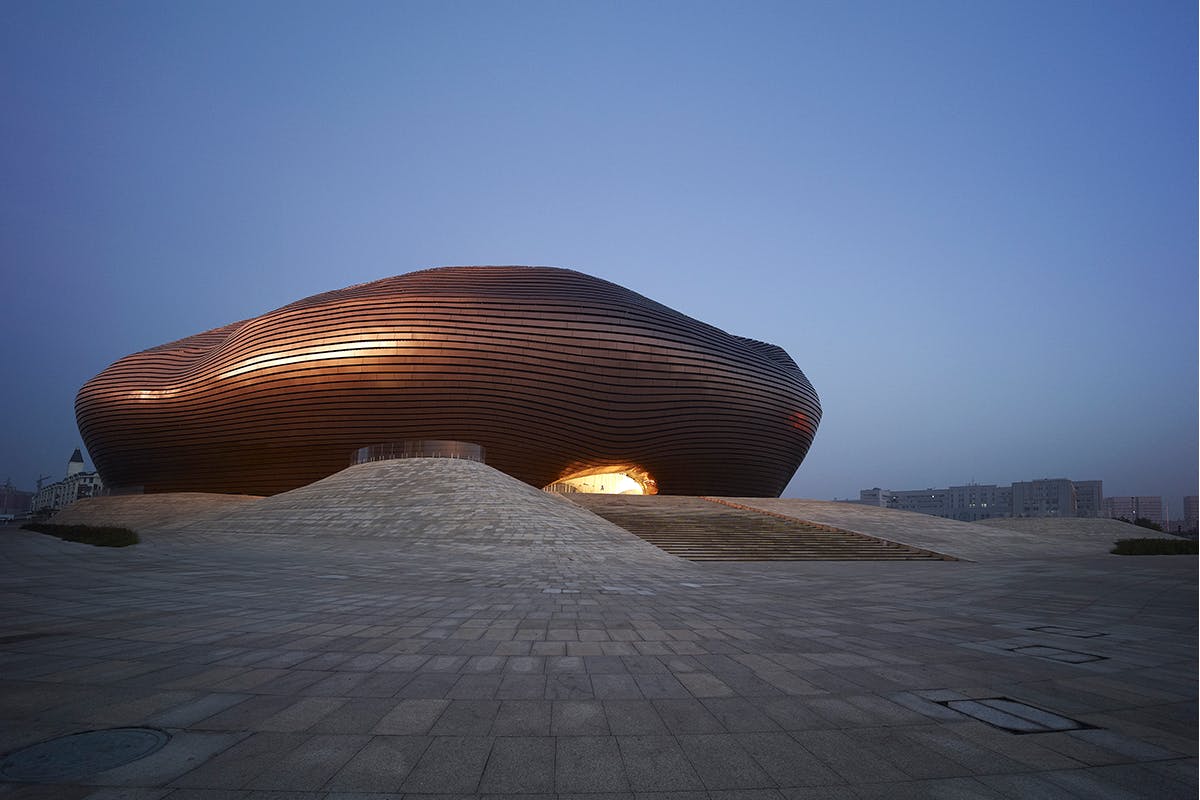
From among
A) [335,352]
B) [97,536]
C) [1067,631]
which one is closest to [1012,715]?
[1067,631]

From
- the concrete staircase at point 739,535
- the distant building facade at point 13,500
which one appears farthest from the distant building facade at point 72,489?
the concrete staircase at point 739,535

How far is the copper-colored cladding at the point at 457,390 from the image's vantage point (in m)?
34.8

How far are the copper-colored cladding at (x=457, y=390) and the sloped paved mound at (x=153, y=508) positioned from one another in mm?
2094

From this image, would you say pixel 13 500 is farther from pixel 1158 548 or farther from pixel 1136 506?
pixel 1136 506

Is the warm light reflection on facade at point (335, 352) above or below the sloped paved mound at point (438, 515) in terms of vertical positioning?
above

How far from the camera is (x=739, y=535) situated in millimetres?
20359

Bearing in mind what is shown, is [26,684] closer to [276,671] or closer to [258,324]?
[276,671]

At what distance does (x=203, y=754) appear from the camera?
290cm

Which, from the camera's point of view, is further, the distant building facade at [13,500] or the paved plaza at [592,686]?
the distant building facade at [13,500]

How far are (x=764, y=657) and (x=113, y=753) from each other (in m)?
4.69

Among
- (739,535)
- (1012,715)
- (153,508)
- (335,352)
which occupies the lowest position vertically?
(153,508)

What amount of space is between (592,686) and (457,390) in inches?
1254

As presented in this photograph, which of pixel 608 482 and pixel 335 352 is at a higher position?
pixel 335 352

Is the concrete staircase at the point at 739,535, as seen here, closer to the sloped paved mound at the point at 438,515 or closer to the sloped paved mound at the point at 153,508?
the sloped paved mound at the point at 438,515
